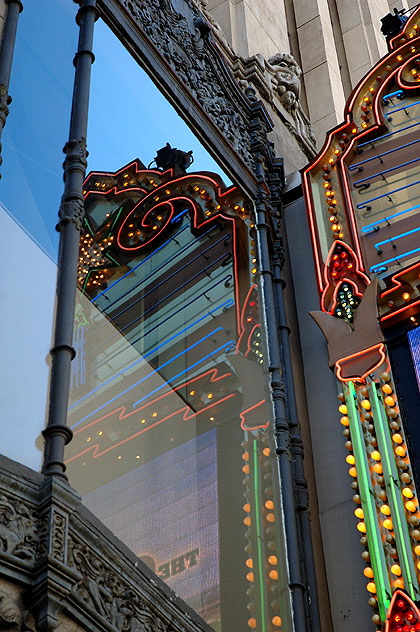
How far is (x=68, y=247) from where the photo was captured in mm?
7453

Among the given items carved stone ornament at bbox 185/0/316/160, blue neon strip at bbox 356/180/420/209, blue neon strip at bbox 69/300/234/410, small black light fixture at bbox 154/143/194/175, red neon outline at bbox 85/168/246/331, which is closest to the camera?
blue neon strip at bbox 69/300/234/410

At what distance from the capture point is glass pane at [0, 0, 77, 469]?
6.41 metres

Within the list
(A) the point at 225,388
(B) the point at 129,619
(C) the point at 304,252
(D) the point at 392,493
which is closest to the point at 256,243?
(C) the point at 304,252

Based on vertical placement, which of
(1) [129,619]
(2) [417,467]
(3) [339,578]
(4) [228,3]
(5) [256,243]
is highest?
(4) [228,3]

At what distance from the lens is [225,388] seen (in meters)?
9.88

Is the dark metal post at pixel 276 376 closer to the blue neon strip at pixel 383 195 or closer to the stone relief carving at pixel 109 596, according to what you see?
the blue neon strip at pixel 383 195

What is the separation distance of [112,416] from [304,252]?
4.13 metres

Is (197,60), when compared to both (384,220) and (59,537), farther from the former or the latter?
(59,537)

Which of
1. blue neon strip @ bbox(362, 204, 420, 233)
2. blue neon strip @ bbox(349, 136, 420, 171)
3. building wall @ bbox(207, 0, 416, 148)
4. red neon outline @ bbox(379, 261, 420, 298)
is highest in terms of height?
building wall @ bbox(207, 0, 416, 148)

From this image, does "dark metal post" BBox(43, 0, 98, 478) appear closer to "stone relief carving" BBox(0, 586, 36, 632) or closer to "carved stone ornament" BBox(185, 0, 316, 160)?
"stone relief carving" BBox(0, 586, 36, 632)

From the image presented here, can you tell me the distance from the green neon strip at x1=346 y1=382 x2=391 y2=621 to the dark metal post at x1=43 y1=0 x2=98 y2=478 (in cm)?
336

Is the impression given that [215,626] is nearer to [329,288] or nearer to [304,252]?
[329,288]

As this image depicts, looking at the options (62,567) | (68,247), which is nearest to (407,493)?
(68,247)

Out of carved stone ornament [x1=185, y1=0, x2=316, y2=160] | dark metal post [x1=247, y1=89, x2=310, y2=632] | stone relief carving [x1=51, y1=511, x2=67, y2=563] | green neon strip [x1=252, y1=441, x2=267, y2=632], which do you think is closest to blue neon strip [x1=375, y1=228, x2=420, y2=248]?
dark metal post [x1=247, y1=89, x2=310, y2=632]
